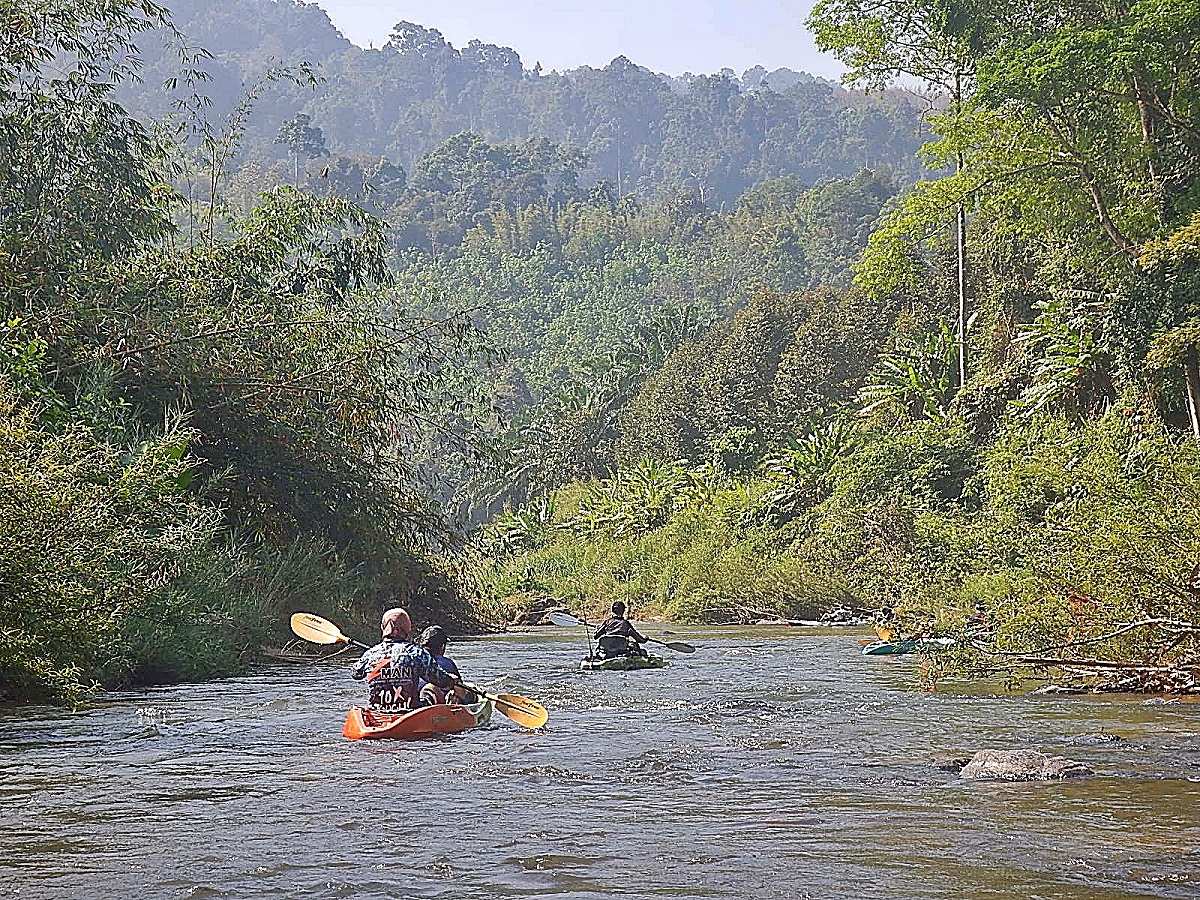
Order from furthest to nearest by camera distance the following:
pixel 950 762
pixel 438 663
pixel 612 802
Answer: pixel 438 663
pixel 950 762
pixel 612 802

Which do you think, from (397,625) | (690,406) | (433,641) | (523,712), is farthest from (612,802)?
(690,406)

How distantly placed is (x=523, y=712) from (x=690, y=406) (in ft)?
119

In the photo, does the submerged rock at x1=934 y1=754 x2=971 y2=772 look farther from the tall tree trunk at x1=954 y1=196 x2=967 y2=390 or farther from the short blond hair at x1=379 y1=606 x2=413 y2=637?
the tall tree trunk at x1=954 y1=196 x2=967 y2=390

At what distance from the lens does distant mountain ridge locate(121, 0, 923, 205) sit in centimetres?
12331

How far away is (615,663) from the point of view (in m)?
18.6

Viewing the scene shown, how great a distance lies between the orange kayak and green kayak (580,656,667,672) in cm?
636

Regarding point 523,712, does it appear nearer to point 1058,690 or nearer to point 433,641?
point 433,641

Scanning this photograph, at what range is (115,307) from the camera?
19625 mm

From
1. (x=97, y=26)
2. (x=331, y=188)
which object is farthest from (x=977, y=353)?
(x=331, y=188)

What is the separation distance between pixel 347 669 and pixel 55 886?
12.1 meters

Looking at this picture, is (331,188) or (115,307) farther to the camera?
(331,188)

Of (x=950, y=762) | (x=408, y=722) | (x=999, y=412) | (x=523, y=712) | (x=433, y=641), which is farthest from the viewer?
(x=999, y=412)

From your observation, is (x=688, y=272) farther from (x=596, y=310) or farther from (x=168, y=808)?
(x=168, y=808)

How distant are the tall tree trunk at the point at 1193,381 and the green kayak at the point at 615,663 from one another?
8462 mm
